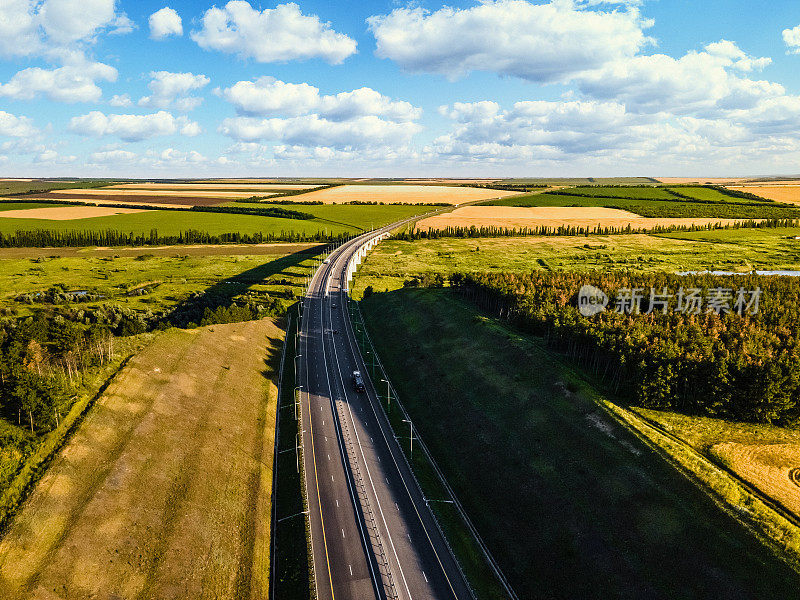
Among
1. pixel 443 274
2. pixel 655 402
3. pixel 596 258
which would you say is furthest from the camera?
pixel 596 258

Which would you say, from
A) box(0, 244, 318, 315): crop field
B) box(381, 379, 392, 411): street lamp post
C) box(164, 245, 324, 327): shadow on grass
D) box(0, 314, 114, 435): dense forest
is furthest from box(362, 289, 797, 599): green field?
box(0, 244, 318, 315): crop field

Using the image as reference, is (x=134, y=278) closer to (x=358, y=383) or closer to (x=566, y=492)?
(x=358, y=383)

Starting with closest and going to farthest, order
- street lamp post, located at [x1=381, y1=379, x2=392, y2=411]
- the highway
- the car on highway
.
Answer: the highway → street lamp post, located at [x1=381, y1=379, x2=392, y2=411] → the car on highway

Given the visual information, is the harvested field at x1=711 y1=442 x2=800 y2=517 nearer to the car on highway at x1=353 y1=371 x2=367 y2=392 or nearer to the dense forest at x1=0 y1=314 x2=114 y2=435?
the car on highway at x1=353 y1=371 x2=367 y2=392

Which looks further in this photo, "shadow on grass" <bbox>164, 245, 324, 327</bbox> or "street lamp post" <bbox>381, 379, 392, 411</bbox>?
"shadow on grass" <bbox>164, 245, 324, 327</bbox>

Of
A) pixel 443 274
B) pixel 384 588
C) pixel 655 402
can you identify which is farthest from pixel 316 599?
pixel 443 274

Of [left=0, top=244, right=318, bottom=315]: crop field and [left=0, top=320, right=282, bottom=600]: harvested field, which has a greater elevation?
[left=0, top=244, right=318, bottom=315]: crop field

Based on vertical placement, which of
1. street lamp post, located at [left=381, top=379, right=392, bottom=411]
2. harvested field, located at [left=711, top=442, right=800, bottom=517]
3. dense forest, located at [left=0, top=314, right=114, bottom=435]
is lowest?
street lamp post, located at [left=381, top=379, right=392, bottom=411]

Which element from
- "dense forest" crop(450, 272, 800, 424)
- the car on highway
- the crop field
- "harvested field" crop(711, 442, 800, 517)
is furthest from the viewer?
the crop field

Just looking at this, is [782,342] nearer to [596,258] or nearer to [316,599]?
[316,599]
